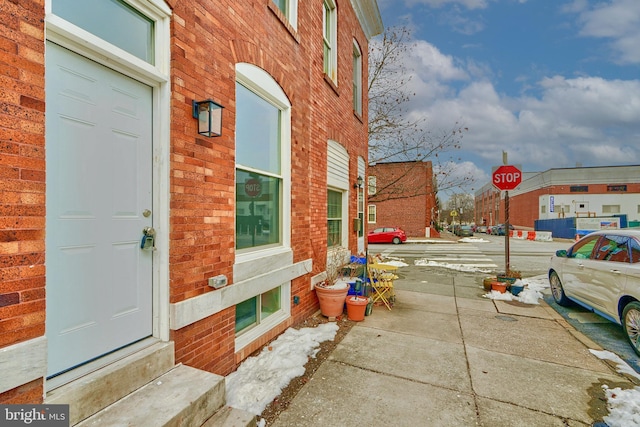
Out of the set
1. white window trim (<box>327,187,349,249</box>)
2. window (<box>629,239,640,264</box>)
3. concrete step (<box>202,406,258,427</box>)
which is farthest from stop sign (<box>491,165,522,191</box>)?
concrete step (<box>202,406,258,427</box>)

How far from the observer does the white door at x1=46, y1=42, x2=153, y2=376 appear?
2055 mm

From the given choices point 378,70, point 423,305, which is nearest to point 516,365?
point 423,305

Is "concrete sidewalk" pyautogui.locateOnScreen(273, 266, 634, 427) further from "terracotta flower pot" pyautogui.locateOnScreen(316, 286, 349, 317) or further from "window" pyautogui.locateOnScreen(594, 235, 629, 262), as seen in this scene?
"window" pyautogui.locateOnScreen(594, 235, 629, 262)

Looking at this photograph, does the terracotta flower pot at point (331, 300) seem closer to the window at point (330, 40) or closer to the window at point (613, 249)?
the window at point (613, 249)

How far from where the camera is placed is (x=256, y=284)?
12.6 ft

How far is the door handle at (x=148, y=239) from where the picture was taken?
2617 mm

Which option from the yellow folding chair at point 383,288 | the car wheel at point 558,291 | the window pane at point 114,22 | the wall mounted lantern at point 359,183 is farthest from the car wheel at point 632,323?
the window pane at point 114,22

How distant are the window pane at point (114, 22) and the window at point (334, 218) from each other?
187 inches

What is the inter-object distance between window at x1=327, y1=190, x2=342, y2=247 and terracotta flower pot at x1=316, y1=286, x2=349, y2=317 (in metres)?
1.88

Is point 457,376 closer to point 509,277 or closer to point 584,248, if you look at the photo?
point 584,248

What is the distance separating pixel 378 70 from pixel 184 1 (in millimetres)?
11517

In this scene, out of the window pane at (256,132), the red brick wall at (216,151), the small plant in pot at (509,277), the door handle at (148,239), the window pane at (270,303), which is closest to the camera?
the door handle at (148,239)

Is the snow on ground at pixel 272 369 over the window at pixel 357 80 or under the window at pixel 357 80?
under

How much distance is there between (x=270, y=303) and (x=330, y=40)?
18.5 feet
